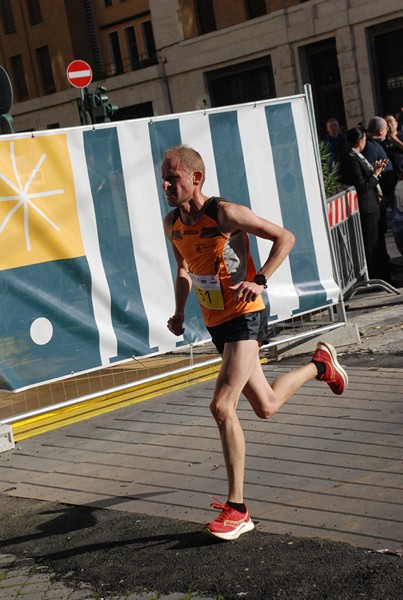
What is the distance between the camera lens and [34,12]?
54.5 meters

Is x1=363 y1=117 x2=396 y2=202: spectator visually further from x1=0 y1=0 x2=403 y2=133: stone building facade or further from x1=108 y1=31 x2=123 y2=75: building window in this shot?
x1=108 y1=31 x2=123 y2=75: building window

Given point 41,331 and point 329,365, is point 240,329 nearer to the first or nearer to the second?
point 329,365

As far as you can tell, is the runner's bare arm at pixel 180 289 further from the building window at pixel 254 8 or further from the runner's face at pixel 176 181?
the building window at pixel 254 8

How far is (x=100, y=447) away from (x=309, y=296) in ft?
9.11

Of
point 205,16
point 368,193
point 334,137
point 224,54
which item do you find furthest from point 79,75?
point 205,16

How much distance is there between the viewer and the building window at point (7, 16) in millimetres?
55875

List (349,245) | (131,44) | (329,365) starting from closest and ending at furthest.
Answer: (329,365), (349,245), (131,44)

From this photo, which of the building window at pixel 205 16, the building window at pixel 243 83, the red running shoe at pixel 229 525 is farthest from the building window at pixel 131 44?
the red running shoe at pixel 229 525

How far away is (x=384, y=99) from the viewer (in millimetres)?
34750

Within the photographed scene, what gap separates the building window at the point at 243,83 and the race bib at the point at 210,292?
1321 inches

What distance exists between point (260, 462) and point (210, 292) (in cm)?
130

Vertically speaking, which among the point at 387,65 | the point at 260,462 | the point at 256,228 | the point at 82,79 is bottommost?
the point at 260,462

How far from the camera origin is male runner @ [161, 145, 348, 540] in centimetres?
532

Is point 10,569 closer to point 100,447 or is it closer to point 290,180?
point 100,447
